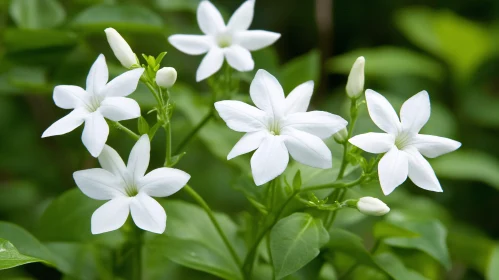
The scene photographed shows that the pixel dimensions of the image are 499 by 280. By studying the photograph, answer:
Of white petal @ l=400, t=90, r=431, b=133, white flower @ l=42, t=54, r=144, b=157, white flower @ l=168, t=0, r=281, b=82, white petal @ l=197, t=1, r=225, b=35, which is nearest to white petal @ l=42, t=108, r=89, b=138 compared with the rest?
white flower @ l=42, t=54, r=144, b=157

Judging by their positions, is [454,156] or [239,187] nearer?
[239,187]

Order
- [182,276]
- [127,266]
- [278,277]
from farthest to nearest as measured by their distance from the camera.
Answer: [182,276], [127,266], [278,277]

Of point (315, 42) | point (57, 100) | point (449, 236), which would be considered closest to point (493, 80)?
point (315, 42)

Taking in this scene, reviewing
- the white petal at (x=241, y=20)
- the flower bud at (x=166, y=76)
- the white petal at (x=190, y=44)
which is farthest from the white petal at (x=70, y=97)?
the white petal at (x=241, y=20)

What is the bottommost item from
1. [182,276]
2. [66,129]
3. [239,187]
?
[182,276]

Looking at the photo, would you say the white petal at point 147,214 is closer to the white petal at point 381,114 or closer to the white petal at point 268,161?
the white petal at point 268,161

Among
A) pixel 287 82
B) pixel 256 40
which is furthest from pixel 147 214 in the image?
pixel 287 82

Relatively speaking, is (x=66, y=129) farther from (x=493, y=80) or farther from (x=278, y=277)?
(x=493, y=80)
